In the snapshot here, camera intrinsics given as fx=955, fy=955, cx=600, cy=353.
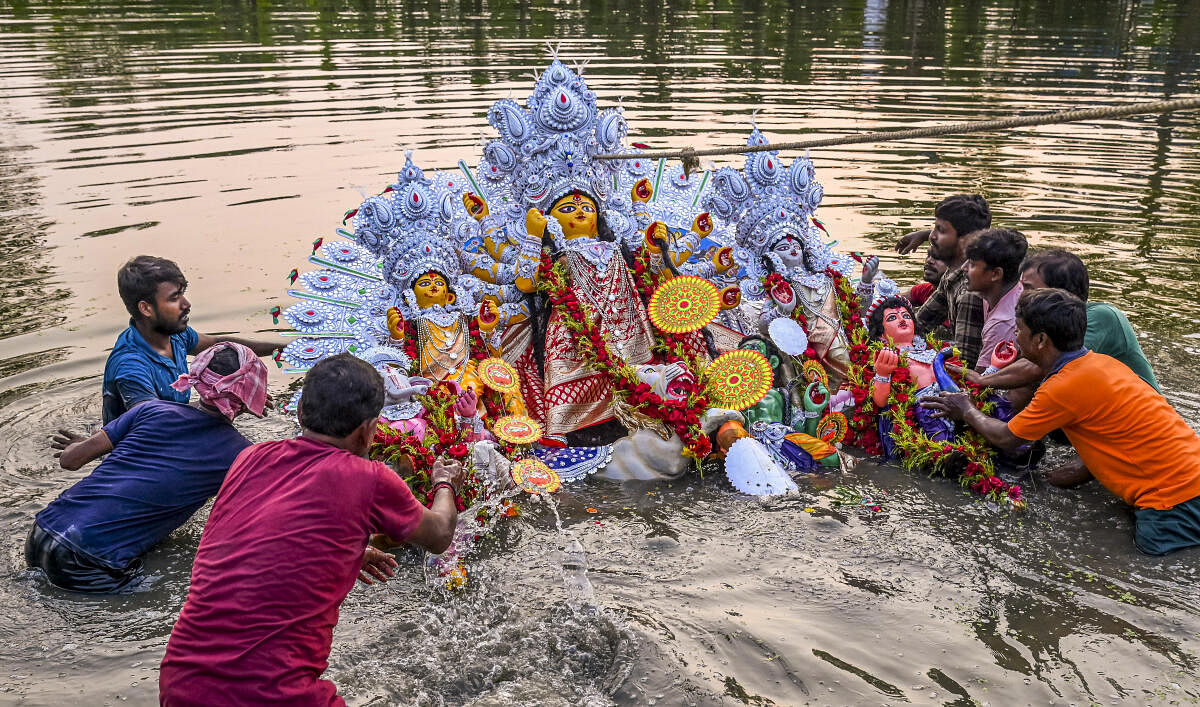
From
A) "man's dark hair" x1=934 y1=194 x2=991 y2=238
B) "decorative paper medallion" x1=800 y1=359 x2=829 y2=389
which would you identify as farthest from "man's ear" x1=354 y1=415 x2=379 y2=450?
"man's dark hair" x1=934 y1=194 x2=991 y2=238

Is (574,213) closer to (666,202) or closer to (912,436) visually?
(666,202)

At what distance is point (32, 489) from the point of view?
17.9ft

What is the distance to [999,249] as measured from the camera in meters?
5.47

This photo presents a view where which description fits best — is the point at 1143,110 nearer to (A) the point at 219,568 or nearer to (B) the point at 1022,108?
(A) the point at 219,568

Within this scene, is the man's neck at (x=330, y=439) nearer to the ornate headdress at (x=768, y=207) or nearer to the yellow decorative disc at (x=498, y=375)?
the yellow decorative disc at (x=498, y=375)

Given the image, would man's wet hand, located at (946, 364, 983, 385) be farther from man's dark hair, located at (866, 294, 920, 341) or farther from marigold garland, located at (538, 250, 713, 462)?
marigold garland, located at (538, 250, 713, 462)

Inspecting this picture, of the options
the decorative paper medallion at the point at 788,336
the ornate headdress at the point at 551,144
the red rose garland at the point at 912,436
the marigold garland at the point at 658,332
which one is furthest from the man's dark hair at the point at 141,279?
the red rose garland at the point at 912,436

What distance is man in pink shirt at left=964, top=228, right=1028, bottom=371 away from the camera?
5.48m

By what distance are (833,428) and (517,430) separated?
1968mm

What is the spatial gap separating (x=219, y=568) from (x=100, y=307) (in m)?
6.16

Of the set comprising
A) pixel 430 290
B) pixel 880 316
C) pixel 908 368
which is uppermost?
pixel 430 290

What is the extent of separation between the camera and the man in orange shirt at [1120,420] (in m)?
4.68

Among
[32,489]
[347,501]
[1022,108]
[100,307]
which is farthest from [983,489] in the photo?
[1022,108]

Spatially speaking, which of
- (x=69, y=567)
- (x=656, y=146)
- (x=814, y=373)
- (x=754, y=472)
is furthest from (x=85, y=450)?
(x=656, y=146)
